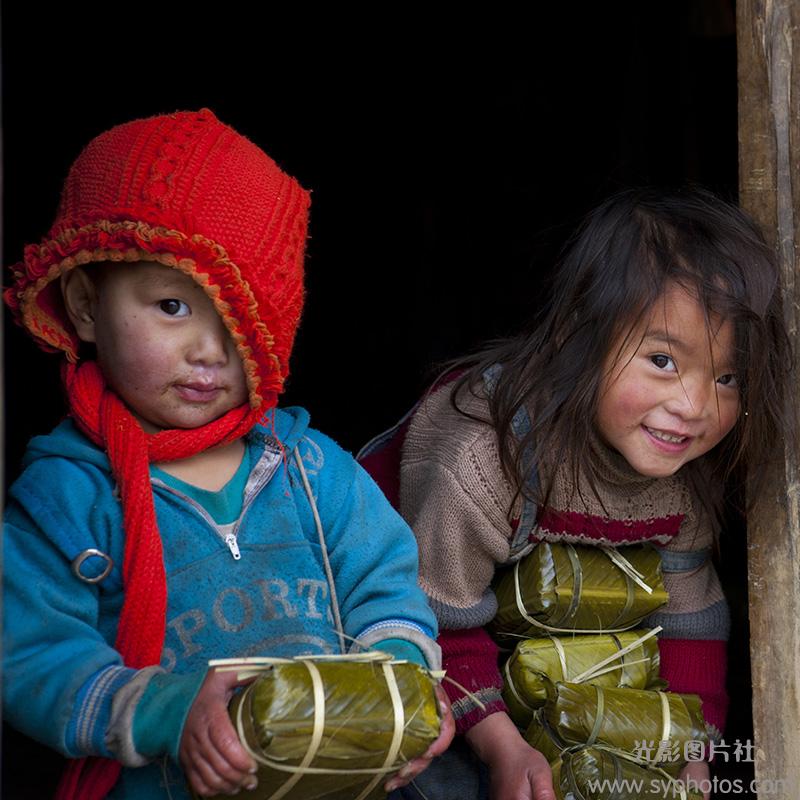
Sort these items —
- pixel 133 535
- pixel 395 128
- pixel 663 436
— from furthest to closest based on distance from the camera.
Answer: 1. pixel 395 128
2. pixel 663 436
3. pixel 133 535

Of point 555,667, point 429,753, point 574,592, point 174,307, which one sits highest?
point 174,307

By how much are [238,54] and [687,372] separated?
3.92 metres

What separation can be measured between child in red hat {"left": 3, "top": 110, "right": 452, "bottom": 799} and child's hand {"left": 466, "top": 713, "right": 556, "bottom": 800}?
404 millimetres

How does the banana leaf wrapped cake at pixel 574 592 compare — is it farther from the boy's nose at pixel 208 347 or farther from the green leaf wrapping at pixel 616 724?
the boy's nose at pixel 208 347

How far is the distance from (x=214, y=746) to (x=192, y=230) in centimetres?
74

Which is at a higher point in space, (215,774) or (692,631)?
(215,774)

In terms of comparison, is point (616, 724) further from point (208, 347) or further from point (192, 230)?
point (192, 230)

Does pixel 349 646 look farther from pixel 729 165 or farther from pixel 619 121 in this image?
pixel 729 165

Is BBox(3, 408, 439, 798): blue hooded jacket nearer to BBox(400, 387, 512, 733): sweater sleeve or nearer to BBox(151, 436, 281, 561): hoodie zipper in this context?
BBox(151, 436, 281, 561): hoodie zipper

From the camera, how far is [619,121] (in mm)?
4867

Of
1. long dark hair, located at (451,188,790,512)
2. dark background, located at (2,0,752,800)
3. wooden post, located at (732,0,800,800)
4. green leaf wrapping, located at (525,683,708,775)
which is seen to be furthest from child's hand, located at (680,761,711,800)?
dark background, located at (2,0,752,800)

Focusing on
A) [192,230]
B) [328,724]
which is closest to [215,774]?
[328,724]

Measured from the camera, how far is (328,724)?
155 cm

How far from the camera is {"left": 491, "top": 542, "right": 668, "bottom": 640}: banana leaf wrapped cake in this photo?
2469mm
